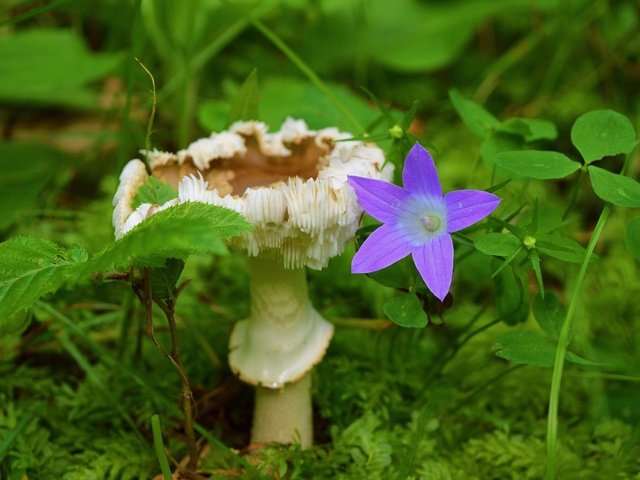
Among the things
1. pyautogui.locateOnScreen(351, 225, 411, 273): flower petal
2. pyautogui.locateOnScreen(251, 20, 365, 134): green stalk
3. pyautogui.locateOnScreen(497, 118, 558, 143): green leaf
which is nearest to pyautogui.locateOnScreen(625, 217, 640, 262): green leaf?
pyautogui.locateOnScreen(497, 118, 558, 143): green leaf

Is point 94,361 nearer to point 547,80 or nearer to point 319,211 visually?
point 319,211

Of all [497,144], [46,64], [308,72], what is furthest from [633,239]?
[46,64]

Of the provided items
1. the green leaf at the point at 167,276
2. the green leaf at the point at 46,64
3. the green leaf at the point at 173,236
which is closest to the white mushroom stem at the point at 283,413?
the green leaf at the point at 167,276

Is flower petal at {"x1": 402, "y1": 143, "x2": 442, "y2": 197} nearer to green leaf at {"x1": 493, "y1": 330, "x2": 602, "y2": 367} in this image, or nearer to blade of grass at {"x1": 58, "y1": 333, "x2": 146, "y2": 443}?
green leaf at {"x1": 493, "y1": 330, "x2": 602, "y2": 367}

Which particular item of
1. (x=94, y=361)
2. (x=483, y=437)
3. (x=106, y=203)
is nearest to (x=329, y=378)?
(x=483, y=437)

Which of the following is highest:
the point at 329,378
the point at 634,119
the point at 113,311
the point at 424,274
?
the point at 634,119

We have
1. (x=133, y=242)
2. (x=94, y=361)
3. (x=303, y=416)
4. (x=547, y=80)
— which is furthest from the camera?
(x=547, y=80)
